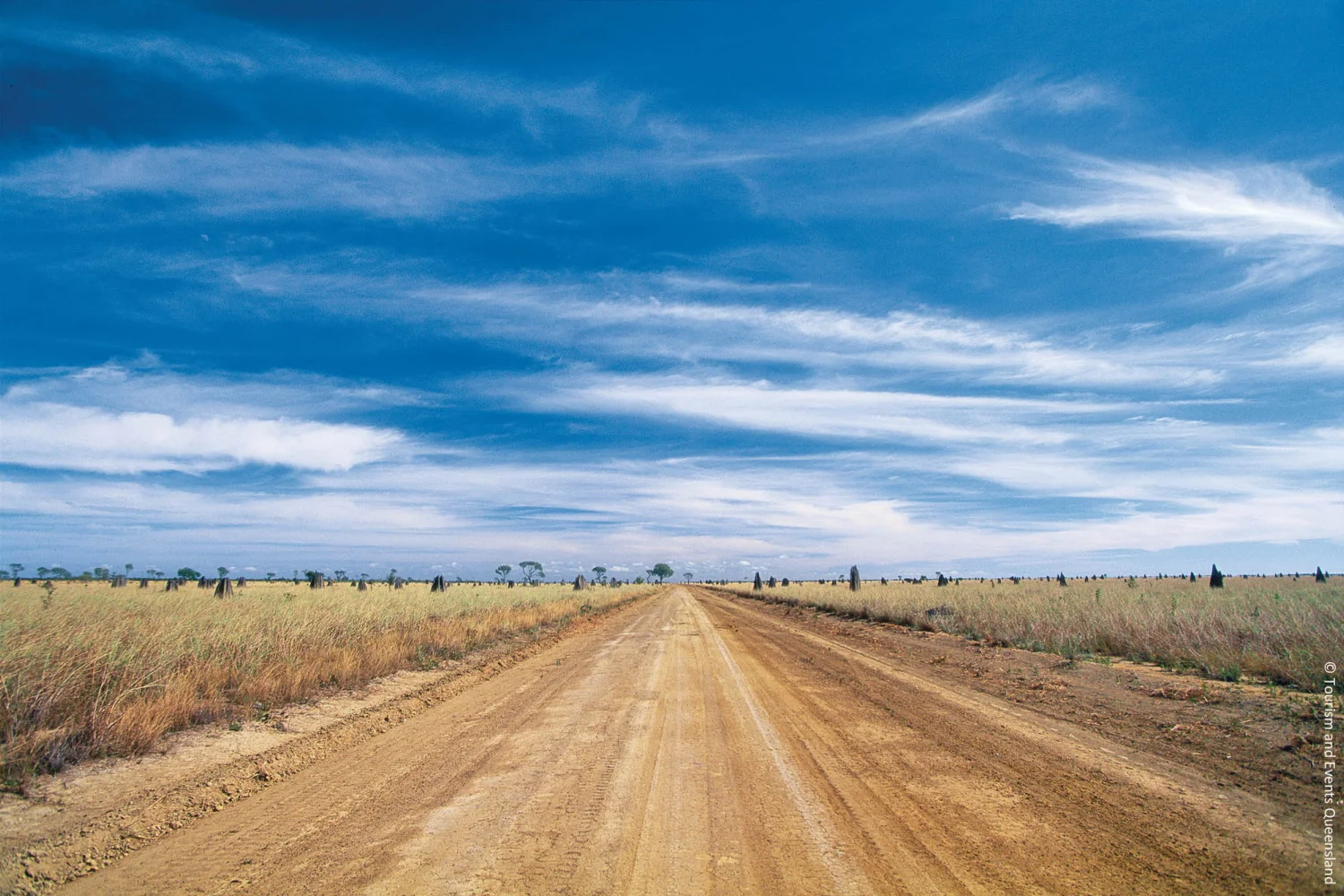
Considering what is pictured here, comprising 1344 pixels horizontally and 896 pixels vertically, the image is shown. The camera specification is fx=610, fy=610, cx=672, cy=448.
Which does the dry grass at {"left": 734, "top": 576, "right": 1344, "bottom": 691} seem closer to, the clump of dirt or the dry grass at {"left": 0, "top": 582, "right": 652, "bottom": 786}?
the clump of dirt

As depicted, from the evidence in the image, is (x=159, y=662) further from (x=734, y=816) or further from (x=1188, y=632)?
(x=1188, y=632)

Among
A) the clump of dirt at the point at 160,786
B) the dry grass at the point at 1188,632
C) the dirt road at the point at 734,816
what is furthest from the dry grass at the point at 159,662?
the dry grass at the point at 1188,632

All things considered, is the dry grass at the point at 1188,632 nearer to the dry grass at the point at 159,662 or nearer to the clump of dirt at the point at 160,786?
the clump of dirt at the point at 160,786

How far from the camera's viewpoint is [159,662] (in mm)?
7391

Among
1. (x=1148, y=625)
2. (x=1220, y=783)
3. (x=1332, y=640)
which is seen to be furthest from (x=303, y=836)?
(x=1148, y=625)

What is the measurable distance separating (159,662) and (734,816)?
7.27 meters

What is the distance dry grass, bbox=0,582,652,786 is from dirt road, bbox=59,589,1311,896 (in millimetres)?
1997

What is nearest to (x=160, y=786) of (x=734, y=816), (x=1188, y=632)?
(x=734, y=816)

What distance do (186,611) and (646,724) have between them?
32.1ft

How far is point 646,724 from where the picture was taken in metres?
7.41

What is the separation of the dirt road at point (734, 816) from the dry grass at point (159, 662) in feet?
6.55

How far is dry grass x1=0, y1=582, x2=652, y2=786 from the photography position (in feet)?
19.0

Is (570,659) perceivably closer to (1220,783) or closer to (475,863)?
(475,863)

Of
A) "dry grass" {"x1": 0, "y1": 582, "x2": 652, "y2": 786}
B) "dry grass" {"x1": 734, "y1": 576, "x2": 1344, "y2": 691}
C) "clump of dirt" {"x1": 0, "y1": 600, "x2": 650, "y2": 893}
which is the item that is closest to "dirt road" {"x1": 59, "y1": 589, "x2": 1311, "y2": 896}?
"clump of dirt" {"x1": 0, "y1": 600, "x2": 650, "y2": 893}
